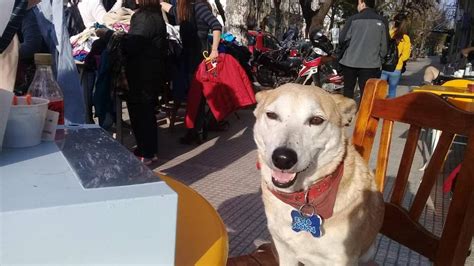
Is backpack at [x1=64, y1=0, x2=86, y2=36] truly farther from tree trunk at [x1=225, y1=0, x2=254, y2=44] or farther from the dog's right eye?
the dog's right eye

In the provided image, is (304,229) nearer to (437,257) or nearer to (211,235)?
(437,257)

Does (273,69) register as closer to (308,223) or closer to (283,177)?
(283,177)

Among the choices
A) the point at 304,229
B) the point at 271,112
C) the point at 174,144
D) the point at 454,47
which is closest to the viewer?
the point at 304,229

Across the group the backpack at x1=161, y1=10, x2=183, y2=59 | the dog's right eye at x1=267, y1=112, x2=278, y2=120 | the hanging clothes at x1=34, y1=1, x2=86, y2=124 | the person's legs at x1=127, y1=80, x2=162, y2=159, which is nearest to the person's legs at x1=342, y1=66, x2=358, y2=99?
the backpack at x1=161, y1=10, x2=183, y2=59

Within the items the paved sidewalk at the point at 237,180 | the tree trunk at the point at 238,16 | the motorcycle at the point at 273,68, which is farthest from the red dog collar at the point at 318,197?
the motorcycle at the point at 273,68

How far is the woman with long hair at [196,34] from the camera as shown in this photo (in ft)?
17.4

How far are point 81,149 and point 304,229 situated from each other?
36.2 inches

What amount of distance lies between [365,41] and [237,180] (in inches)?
126

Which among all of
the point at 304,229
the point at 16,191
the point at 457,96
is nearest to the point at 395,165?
the point at 457,96

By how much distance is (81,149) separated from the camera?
105cm

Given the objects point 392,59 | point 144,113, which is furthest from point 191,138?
point 392,59

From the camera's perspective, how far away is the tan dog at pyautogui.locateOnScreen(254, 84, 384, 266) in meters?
1.63

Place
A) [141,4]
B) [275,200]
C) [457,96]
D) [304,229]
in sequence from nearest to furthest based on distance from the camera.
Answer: [304,229] → [275,200] → [457,96] → [141,4]

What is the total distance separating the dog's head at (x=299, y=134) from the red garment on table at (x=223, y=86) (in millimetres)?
3272
